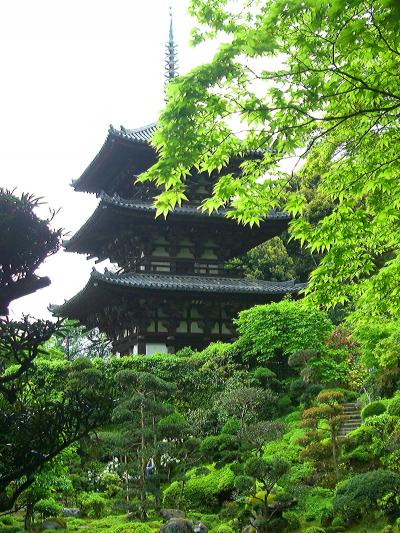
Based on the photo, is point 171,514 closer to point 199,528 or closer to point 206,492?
point 199,528

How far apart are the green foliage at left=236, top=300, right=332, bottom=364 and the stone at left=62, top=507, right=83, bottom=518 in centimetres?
848

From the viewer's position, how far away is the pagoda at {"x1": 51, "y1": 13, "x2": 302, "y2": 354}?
77.3 ft

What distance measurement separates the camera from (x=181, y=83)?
5.58m

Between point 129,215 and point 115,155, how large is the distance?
3.97 metres

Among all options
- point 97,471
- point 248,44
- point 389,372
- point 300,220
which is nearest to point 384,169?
point 300,220

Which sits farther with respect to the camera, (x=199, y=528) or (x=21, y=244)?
(x=199, y=528)

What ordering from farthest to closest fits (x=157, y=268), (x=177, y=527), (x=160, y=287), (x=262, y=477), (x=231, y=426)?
(x=157, y=268)
(x=160, y=287)
(x=231, y=426)
(x=177, y=527)
(x=262, y=477)

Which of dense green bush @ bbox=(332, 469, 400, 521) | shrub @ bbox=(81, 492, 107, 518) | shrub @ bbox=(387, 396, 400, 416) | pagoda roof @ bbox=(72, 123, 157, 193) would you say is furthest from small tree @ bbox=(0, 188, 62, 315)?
pagoda roof @ bbox=(72, 123, 157, 193)

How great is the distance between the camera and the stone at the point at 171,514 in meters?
13.3

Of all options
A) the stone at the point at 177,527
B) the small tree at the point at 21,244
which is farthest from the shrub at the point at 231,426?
the small tree at the point at 21,244

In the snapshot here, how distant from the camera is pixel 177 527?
11789mm

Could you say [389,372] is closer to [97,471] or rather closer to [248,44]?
[97,471]

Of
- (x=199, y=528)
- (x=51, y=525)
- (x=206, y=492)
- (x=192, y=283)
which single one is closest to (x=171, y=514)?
(x=199, y=528)

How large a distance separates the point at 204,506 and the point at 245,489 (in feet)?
12.1
